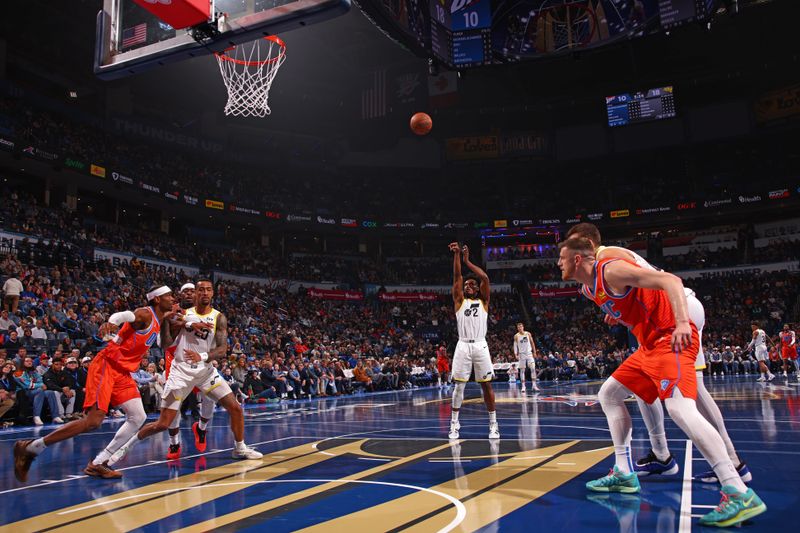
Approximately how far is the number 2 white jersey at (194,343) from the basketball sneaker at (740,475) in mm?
5028

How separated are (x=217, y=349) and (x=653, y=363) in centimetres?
459

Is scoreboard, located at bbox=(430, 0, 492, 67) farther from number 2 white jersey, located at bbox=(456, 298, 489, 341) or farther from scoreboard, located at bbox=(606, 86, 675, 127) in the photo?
scoreboard, located at bbox=(606, 86, 675, 127)

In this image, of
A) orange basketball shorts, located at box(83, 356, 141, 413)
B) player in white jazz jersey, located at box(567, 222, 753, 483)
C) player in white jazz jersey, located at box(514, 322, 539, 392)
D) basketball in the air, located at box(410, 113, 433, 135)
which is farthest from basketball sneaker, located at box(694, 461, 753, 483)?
player in white jazz jersey, located at box(514, 322, 539, 392)

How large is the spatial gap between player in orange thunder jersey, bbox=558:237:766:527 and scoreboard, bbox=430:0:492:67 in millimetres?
17590

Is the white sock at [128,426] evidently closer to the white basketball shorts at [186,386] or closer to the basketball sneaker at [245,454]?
the white basketball shorts at [186,386]

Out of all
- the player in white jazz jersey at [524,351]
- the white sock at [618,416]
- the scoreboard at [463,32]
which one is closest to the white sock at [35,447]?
the white sock at [618,416]

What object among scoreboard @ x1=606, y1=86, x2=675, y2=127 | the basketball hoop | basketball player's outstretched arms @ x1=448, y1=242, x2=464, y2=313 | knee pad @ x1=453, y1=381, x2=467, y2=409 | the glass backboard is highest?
scoreboard @ x1=606, y1=86, x2=675, y2=127

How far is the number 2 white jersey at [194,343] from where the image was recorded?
669cm

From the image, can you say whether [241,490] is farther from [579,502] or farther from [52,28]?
[52,28]

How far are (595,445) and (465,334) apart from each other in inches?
95.0

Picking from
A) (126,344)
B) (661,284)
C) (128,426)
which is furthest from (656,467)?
(126,344)

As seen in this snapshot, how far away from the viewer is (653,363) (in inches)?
164

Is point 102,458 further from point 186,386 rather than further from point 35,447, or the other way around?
point 186,386

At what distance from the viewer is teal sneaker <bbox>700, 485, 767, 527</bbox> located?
3.41m
